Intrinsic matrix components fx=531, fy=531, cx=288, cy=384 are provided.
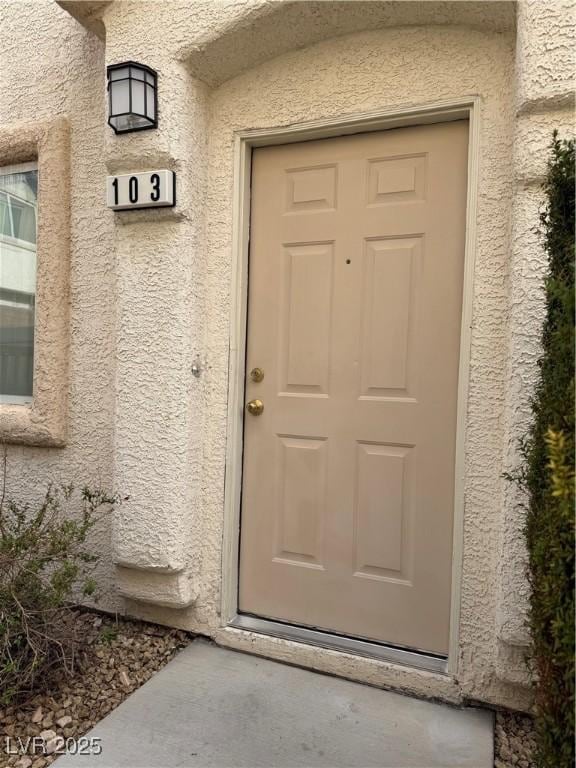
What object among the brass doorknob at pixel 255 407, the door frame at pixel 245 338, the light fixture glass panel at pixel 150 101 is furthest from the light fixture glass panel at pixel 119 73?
the brass doorknob at pixel 255 407

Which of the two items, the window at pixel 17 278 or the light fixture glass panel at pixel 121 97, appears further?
the window at pixel 17 278

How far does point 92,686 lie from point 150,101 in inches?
107

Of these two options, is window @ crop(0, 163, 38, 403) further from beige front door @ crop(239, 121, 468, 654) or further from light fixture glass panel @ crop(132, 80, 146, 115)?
beige front door @ crop(239, 121, 468, 654)

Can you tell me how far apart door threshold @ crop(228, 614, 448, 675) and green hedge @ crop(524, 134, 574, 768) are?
30.3 inches

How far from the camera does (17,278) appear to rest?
10.4ft

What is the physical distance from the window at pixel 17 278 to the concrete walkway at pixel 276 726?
1861 millimetres

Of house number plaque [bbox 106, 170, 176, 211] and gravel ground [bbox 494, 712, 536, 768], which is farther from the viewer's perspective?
house number plaque [bbox 106, 170, 176, 211]

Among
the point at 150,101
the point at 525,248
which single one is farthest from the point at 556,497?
the point at 150,101

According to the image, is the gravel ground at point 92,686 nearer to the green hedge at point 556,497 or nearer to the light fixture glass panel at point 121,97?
the green hedge at point 556,497

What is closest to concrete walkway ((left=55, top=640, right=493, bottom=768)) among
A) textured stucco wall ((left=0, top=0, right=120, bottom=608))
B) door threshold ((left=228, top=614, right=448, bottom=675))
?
door threshold ((left=228, top=614, right=448, bottom=675))

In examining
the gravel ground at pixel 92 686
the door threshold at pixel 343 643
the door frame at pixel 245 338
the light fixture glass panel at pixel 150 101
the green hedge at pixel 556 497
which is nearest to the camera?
the green hedge at pixel 556 497

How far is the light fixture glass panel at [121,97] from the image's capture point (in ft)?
8.07

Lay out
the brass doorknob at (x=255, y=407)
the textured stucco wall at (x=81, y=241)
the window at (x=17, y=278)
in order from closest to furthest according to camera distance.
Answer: the brass doorknob at (x=255, y=407), the textured stucco wall at (x=81, y=241), the window at (x=17, y=278)

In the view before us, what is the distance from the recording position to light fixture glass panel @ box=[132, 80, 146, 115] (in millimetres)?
2465
